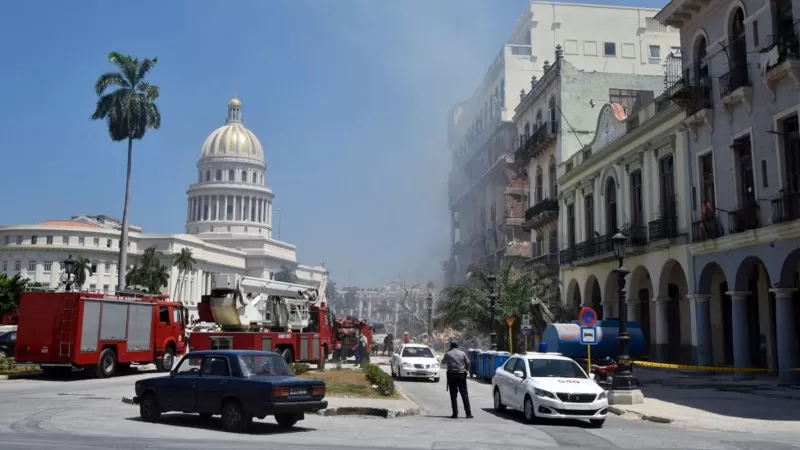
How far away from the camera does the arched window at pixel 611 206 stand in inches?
1471

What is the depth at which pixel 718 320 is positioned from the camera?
29750mm

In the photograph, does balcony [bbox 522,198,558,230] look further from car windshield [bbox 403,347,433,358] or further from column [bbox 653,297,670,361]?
car windshield [bbox 403,347,433,358]

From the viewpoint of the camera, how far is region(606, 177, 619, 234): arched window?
123 feet

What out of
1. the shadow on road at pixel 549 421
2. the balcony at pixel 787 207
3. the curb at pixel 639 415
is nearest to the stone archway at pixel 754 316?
the balcony at pixel 787 207

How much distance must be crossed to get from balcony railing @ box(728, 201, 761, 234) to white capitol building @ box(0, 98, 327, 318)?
95161mm

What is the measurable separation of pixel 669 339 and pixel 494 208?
37232mm

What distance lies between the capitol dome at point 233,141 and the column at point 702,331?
130 metres

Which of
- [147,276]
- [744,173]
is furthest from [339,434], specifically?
[147,276]

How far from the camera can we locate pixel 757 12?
24.9 meters

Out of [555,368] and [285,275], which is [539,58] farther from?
[285,275]

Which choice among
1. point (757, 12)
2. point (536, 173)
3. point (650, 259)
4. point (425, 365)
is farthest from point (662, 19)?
point (536, 173)

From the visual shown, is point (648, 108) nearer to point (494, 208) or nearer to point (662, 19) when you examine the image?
point (662, 19)

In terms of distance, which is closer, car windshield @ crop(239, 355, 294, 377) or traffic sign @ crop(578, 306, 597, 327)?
car windshield @ crop(239, 355, 294, 377)

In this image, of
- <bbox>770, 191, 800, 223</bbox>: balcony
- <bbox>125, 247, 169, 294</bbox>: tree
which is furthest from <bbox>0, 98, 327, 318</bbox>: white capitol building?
<bbox>770, 191, 800, 223</bbox>: balcony
